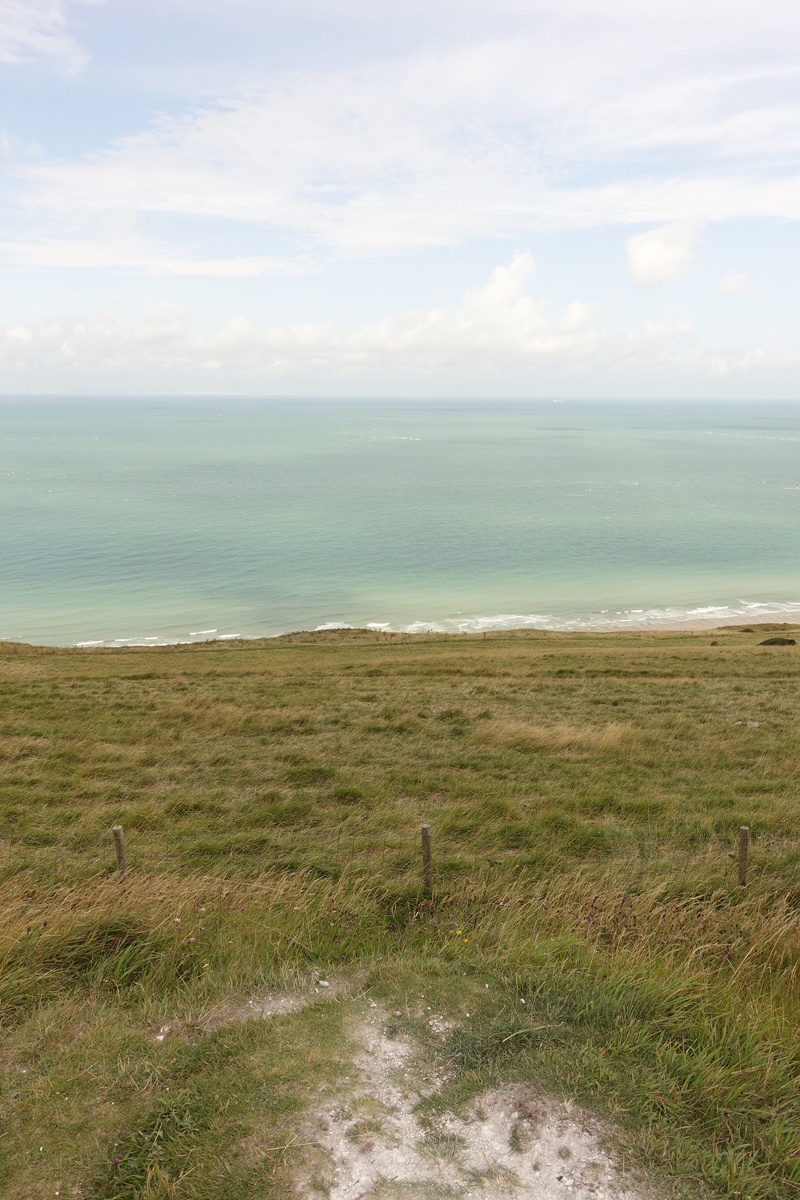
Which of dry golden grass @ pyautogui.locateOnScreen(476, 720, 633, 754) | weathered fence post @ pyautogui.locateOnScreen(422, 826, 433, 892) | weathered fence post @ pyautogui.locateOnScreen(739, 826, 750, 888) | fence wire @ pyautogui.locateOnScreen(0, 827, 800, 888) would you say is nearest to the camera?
weathered fence post @ pyautogui.locateOnScreen(422, 826, 433, 892)

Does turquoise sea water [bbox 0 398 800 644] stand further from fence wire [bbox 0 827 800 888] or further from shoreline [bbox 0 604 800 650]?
fence wire [bbox 0 827 800 888]

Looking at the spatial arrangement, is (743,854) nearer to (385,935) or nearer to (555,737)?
(385,935)

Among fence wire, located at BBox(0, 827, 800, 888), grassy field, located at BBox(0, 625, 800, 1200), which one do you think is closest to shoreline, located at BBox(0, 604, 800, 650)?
grassy field, located at BBox(0, 625, 800, 1200)

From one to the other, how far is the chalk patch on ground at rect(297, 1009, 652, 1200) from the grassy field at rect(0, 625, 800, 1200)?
0.21m

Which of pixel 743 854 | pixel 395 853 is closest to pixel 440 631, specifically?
pixel 395 853

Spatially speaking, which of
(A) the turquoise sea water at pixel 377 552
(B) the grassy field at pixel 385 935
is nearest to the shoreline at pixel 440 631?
(A) the turquoise sea water at pixel 377 552

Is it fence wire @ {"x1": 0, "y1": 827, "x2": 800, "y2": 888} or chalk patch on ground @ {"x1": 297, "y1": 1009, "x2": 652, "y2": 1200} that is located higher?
fence wire @ {"x1": 0, "y1": 827, "x2": 800, "y2": 888}

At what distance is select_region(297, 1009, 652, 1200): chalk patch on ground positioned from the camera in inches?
183

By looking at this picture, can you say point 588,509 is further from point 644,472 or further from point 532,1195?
point 532,1195

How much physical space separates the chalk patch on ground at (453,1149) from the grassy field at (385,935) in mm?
213

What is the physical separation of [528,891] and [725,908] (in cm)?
238

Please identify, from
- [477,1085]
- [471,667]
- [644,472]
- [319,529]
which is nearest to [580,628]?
[471,667]

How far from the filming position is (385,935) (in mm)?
7871

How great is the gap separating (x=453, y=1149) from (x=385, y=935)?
3003 millimetres
